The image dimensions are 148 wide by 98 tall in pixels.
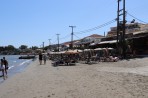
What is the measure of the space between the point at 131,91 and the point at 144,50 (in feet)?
112

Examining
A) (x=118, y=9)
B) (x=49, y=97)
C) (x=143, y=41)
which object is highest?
(x=118, y=9)

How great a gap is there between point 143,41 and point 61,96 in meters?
34.4

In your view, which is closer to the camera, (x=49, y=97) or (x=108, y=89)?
(x=49, y=97)

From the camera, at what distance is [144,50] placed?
48.1m

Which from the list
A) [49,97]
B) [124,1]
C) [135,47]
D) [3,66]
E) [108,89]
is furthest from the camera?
[135,47]

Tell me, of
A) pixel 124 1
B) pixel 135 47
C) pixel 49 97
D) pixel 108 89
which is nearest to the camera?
pixel 49 97

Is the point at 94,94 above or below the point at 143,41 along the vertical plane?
below

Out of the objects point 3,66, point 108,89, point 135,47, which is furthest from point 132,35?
point 108,89

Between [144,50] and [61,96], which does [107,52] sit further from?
[61,96]

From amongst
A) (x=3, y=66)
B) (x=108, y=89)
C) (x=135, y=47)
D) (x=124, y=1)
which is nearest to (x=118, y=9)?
(x=124, y=1)

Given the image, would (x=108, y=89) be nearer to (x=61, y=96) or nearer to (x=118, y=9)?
(x=61, y=96)

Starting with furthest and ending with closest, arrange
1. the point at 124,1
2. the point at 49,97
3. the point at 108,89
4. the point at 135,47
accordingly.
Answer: the point at 135,47, the point at 124,1, the point at 108,89, the point at 49,97

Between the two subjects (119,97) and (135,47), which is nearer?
(119,97)

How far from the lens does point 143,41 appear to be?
157ft
